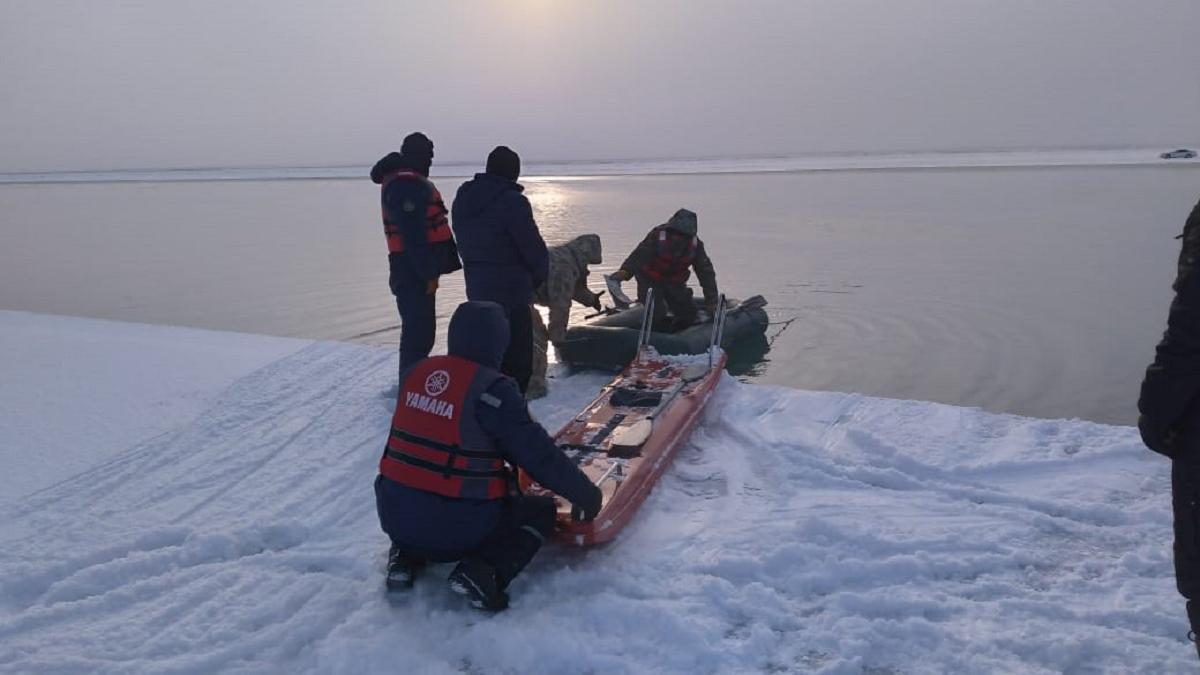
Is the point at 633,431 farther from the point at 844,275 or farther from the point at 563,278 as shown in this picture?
the point at 844,275

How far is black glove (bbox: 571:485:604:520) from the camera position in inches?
154

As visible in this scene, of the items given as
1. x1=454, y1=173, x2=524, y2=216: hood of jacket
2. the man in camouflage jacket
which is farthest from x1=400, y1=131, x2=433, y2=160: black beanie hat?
the man in camouflage jacket

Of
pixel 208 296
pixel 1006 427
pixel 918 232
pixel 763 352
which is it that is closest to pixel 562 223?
pixel 918 232

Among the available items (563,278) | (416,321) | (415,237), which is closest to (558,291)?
(563,278)

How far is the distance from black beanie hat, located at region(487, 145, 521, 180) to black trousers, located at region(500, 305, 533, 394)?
2.55 ft

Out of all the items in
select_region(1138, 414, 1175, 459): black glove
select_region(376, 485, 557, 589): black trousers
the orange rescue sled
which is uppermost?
select_region(1138, 414, 1175, 459): black glove

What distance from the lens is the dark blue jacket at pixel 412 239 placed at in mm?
5664

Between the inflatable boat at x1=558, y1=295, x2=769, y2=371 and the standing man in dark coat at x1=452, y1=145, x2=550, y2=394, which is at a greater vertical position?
the standing man in dark coat at x1=452, y1=145, x2=550, y2=394

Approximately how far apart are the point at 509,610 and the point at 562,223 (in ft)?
63.4

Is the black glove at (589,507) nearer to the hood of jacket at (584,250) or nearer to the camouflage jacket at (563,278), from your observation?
the camouflage jacket at (563,278)

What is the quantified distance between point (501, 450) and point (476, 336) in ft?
1.47

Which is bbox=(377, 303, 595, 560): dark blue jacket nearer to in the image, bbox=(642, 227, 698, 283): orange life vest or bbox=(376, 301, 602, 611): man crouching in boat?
bbox=(376, 301, 602, 611): man crouching in boat

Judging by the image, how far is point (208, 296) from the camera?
43.3ft

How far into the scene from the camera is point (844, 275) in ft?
45.2
